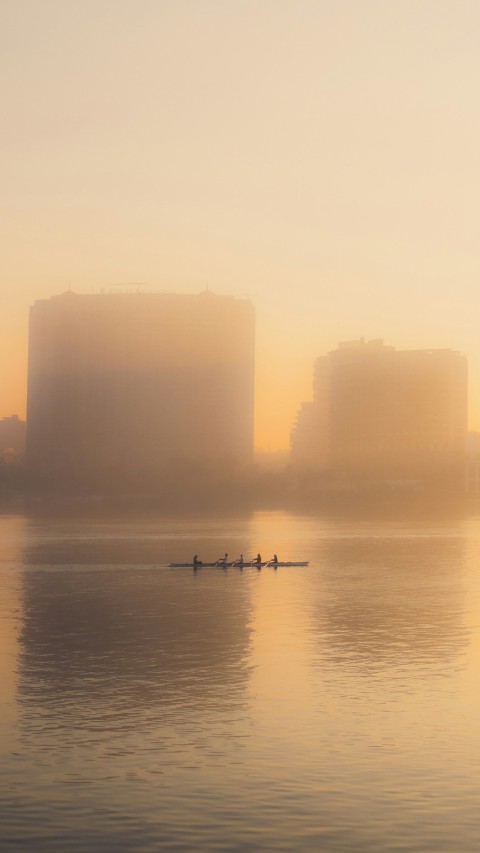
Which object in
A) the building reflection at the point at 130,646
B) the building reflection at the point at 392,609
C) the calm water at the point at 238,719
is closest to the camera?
the calm water at the point at 238,719

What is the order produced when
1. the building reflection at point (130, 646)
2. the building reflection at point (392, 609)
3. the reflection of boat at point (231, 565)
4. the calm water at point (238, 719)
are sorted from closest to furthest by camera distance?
the calm water at point (238, 719) → the building reflection at point (130, 646) → the building reflection at point (392, 609) → the reflection of boat at point (231, 565)

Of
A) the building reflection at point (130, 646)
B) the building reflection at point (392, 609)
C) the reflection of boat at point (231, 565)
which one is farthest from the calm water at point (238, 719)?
the reflection of boat at point (231, 565)

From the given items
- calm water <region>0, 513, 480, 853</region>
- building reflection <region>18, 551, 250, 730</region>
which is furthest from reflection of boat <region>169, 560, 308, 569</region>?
calm water <region>0, 513, 480, 853</region>

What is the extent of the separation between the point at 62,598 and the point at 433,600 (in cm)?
3423

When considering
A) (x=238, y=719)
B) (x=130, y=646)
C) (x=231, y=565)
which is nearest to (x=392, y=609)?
(x=130, y=646)

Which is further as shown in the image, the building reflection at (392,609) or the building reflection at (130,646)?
the building reflection at (392,609)

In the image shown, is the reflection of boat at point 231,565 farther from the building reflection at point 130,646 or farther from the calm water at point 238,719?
the calm water at point 238,719

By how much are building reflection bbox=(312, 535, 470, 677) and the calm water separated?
0.38 meters

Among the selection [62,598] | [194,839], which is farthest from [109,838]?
[62,598]

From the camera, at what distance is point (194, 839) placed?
40.9 meters

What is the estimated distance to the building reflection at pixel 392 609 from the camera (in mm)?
75688

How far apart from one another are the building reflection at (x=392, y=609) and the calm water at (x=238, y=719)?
0.38 metres

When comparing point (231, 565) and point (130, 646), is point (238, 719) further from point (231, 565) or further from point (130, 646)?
point (231, 565)

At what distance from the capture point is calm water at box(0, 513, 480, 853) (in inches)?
1666
